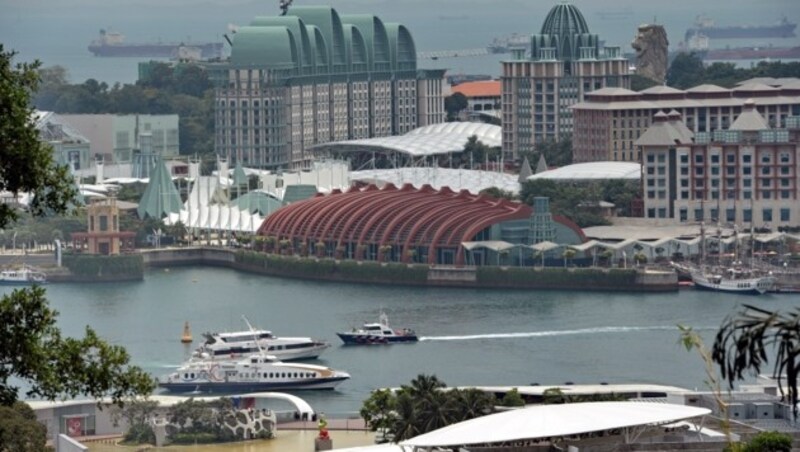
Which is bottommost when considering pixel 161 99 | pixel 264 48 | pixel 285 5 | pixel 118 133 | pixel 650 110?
pixel 118 133

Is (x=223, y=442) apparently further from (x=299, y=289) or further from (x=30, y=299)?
(x=299, y=289)

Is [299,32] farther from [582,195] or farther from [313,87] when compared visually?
[582,195]

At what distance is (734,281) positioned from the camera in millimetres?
33781

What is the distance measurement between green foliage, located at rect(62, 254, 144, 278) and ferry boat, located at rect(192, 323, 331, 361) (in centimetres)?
966

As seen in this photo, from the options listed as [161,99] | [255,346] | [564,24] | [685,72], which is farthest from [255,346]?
[685,72]

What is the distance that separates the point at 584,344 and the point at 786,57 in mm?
58767

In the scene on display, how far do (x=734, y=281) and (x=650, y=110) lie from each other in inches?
431

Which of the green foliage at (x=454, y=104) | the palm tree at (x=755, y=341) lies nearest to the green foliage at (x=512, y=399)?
the palm tree at (x=755, y=341)

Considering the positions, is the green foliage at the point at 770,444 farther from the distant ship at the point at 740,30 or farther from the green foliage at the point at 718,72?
the distant ship at the point at 740,30

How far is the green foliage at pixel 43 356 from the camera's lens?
6.46 meters

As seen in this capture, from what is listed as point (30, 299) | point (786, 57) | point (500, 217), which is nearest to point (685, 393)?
point (30, 299)

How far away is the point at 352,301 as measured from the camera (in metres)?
32.8

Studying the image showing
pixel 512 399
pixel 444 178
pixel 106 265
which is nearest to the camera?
pixel 512 399

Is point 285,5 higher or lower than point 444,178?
higher
